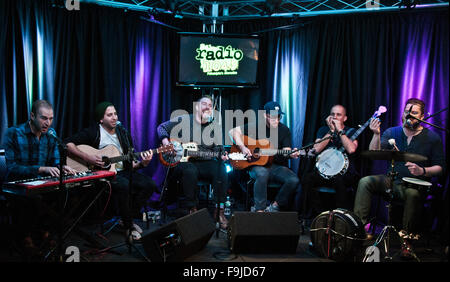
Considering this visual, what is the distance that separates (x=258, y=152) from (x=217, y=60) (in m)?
1.72

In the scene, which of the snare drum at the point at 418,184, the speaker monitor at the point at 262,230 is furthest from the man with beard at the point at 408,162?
the speaker monitor at the point at 262,230

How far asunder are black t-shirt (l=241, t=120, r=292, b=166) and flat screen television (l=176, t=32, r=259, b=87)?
0.86 metres

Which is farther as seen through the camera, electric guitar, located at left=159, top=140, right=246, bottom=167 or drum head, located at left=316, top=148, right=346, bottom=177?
electric guitar, located at left=159, top=140, right=246, bottom=167

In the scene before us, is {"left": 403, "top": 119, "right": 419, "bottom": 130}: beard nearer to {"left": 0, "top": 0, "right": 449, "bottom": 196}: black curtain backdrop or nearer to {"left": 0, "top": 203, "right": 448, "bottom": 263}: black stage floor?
{"left": 0, "top": 0, "right": 449, "bottom": 196}: black curtain backdrop

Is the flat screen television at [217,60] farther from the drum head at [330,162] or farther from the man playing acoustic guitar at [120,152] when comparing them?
the drum head at [330,162]

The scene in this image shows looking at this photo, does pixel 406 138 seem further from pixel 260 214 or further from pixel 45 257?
pixel 45 257

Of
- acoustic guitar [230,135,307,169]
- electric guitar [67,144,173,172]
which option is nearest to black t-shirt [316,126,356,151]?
acoustic guitar [230,135,307,169]

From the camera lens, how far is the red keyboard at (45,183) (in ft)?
10.2

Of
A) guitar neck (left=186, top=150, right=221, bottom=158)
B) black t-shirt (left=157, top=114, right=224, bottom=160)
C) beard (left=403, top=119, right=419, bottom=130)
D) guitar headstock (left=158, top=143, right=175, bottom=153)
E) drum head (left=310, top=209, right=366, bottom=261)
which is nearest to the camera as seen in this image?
drum head (left=310, top=209, right=366, bottom=261)

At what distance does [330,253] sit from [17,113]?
425cm

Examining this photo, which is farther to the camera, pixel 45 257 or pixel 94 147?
pixel 94 147

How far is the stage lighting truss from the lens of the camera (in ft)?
17.0

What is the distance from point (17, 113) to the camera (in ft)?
15.3
